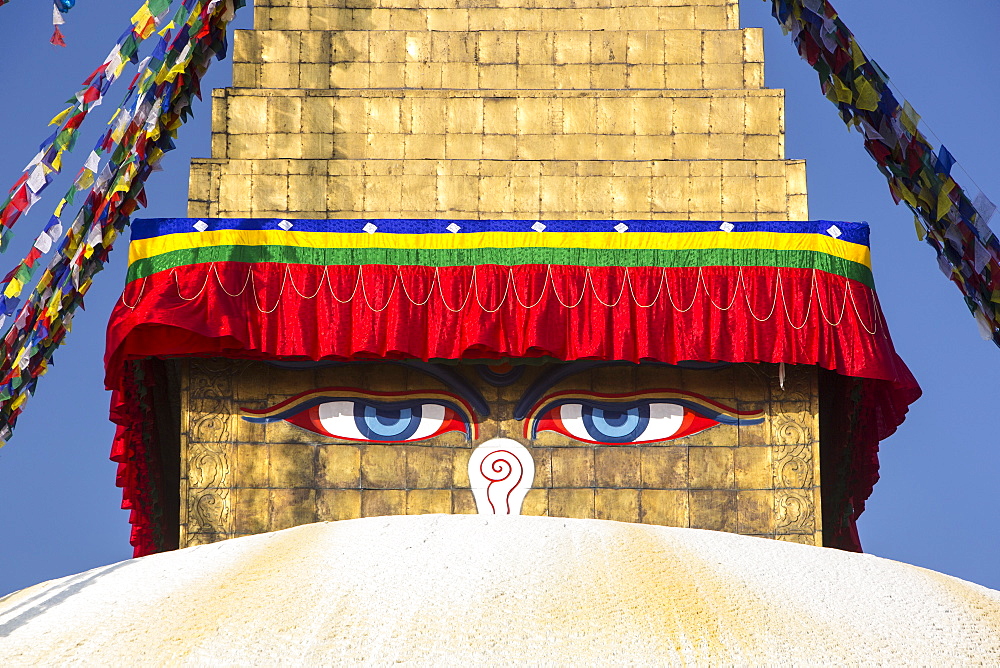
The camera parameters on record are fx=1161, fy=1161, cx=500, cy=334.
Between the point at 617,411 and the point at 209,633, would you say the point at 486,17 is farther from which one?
the point at 209,633

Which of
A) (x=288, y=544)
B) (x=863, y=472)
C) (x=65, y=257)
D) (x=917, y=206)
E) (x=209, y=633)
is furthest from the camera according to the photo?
(x=863, y=472)

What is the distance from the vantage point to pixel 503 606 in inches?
160

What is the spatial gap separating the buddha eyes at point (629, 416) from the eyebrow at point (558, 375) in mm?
85

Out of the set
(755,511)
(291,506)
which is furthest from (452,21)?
(755,511)

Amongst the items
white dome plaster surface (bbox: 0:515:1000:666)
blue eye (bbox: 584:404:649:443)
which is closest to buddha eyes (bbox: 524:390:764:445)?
blue eye (bbox: 584:404:649:443)

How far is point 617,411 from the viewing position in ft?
37.2

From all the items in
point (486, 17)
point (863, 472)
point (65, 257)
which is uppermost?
point (486, 17)

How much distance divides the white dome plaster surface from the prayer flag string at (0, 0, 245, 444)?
4.65 meters

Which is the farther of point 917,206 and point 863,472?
point 863,472

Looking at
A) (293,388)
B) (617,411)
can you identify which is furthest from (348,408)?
(617,411)

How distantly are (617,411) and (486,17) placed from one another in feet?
15.4

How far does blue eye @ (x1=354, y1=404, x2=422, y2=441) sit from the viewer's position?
11281mm

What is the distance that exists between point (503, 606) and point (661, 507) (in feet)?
23.9

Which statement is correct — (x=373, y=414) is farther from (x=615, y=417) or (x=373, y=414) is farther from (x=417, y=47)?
(x=417, y=47)
